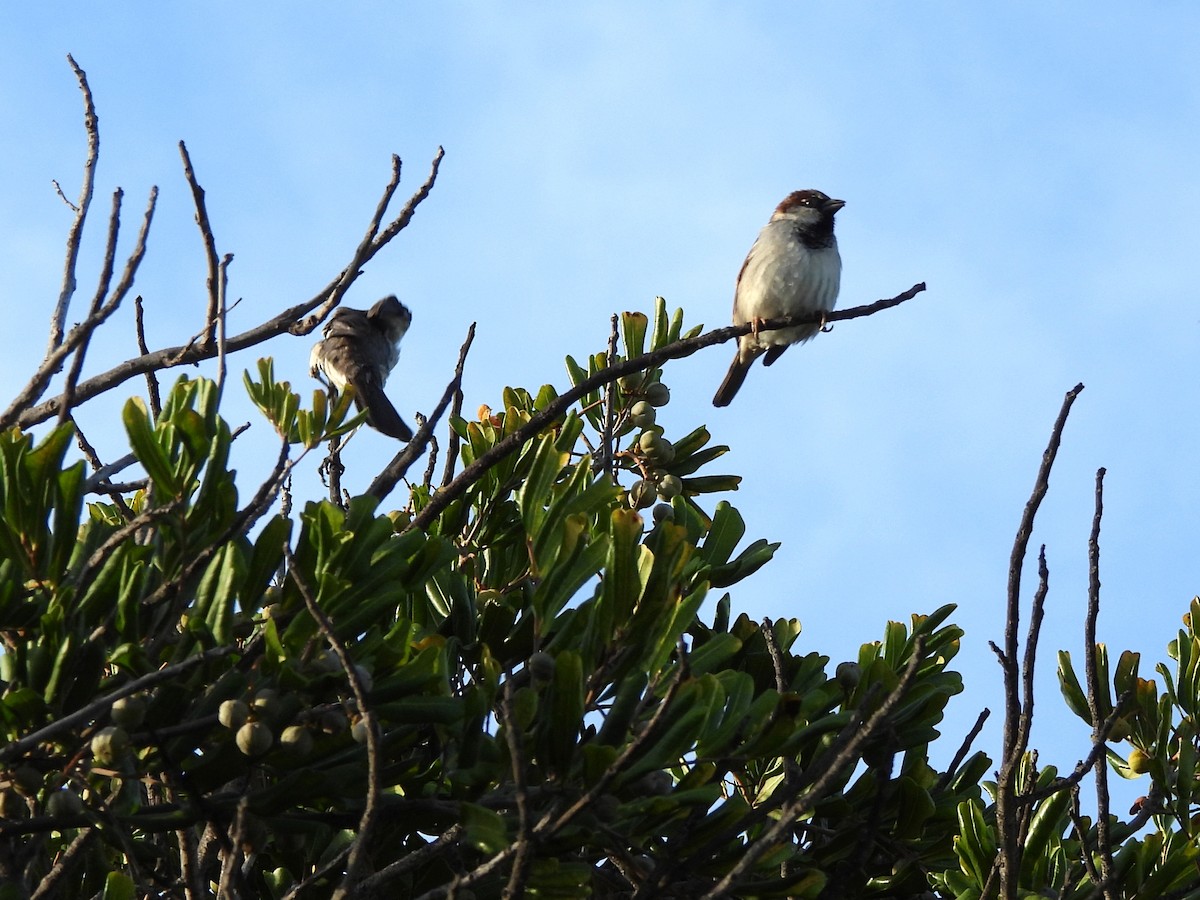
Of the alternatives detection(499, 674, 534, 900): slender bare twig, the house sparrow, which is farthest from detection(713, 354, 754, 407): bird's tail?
detection(499, 674, 534, 900): slender bare twig

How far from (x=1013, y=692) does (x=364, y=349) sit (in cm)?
619

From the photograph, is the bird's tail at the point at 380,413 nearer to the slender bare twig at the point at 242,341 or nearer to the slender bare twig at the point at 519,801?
the slender bare twig at the point at 242,341

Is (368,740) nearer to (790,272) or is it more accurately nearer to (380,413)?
(380,413)

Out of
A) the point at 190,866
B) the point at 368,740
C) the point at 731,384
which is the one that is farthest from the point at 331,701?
the point at 731,384

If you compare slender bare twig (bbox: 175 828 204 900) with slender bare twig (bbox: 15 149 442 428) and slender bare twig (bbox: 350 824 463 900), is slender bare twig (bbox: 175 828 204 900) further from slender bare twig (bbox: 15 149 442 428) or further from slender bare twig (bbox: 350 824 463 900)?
slender bare twig (bbox: 15 149 442 428)

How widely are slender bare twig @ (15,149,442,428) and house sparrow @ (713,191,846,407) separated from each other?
4.01 meters

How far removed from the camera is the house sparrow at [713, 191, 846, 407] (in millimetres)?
7355

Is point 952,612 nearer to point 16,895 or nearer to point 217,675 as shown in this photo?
point 217,675

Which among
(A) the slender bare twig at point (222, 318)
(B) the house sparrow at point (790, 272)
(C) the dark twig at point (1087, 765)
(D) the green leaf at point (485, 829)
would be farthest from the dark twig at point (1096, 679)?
(B) the house sparrow at point (790, 272)

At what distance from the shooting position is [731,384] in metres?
8.30

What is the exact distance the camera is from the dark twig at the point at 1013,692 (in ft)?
7.47

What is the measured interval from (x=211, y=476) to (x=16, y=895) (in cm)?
76

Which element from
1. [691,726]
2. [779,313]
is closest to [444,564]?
[691,726]

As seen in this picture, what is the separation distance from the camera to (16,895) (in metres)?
2.24
